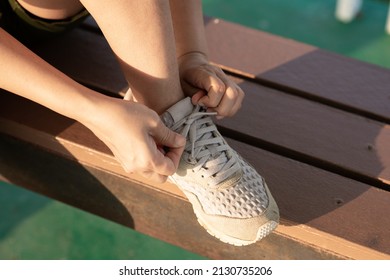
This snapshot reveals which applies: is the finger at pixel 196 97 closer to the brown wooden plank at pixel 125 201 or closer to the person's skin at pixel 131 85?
the person's skin at pixel 131 85

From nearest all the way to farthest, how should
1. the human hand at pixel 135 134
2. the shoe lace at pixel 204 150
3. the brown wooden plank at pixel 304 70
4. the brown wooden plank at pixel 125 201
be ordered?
the human hand at pixel 135 134 < the shoe lace at pixel 204 150 < the brown wooden plank at pixel 125 201 < the brown wooden plank at pixel 304 70

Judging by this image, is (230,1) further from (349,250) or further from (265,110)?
(349,250)

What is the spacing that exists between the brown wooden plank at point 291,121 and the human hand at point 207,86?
7.3 inches

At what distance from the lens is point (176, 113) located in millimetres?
1154

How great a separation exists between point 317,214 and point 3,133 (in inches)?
26.4

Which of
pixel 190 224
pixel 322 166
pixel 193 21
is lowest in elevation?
pixel 190 224

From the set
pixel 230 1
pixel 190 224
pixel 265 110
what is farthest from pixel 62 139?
pixel 230 1

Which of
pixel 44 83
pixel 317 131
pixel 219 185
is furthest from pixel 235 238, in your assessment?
pixel 44 83

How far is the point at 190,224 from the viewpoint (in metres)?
1.33

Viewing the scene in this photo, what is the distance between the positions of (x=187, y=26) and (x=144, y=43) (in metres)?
0.18

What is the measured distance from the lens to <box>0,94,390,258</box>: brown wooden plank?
1194mm

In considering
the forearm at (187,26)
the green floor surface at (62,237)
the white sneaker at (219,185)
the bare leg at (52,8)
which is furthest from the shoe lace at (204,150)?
the green floor surface at (62,237)

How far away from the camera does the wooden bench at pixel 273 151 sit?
1.24 meters

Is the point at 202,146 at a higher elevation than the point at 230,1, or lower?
higher
